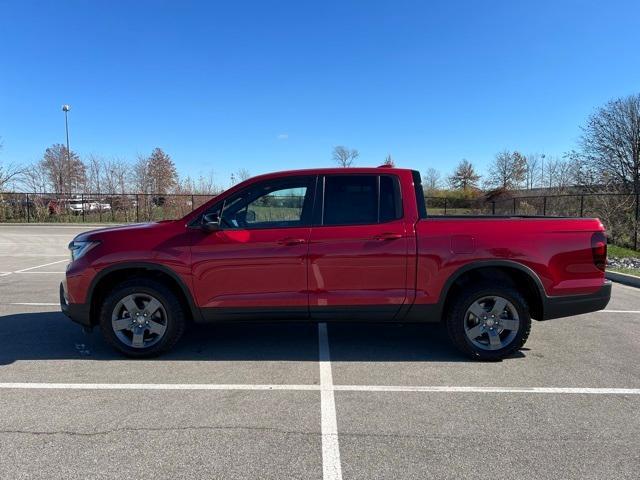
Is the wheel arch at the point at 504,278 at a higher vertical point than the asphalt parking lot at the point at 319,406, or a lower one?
higher

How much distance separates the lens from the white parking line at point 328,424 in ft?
9.23

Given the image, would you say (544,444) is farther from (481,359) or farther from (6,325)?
A: (6,325)

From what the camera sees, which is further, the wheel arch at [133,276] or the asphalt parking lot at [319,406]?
the wheel arch at [133,276]

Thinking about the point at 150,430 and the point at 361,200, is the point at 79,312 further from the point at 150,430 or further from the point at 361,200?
the point at 361,200

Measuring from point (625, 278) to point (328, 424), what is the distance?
858cm

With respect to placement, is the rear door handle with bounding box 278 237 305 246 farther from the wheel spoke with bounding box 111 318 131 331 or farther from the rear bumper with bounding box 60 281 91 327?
the rear bumper with bounding box 60 281 91 327

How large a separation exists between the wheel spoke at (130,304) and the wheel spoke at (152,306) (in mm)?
121

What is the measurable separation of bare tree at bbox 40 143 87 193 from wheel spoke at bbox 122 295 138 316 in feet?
105

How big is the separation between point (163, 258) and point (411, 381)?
2.65 m

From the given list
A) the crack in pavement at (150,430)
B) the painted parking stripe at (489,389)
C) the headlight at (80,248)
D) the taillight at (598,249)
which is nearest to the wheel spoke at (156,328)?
the headlight at (80,248)

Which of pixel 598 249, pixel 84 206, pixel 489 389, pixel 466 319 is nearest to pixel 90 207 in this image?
pixel 84 206

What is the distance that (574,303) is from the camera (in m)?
4.65

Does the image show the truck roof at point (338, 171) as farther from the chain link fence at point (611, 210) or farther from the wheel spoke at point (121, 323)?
the chain link fence at point (611, 210)

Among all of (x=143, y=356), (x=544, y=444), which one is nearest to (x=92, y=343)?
(x=143, y=356)
